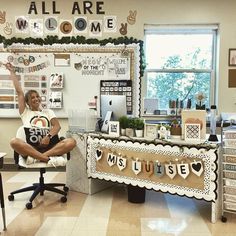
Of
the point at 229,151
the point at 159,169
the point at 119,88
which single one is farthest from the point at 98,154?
the point at 119,88

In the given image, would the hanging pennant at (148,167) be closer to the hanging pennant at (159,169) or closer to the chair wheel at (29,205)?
the hanging pennant at (159,169)

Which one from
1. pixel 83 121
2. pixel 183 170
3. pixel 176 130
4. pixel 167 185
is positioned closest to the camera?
pixel 183 170

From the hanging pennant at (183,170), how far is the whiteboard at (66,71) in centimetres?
208

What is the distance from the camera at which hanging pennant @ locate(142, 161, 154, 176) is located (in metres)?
3.16

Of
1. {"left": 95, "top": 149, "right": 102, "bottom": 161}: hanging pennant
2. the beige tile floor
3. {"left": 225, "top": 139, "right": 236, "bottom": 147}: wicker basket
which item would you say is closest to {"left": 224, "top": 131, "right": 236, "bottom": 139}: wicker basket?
{"left": 225, "top": 139, "right": 236, "bottom": 147}: wicker basket

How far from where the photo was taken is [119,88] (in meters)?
4.93

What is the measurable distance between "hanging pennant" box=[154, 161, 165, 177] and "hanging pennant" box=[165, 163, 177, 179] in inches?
1.7

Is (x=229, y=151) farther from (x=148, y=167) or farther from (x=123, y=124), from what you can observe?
(x=123, y=124)

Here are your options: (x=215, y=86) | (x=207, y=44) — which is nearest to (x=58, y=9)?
(x=207, y=44)

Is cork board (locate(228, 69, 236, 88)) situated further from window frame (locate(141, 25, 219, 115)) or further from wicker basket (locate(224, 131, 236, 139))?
wicker basket (locate(224, 131, 236, 139))

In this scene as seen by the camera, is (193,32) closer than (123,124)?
Answer: No

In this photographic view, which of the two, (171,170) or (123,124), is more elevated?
(123,124)

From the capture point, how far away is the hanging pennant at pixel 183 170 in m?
2.95

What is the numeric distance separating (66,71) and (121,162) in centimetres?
223
